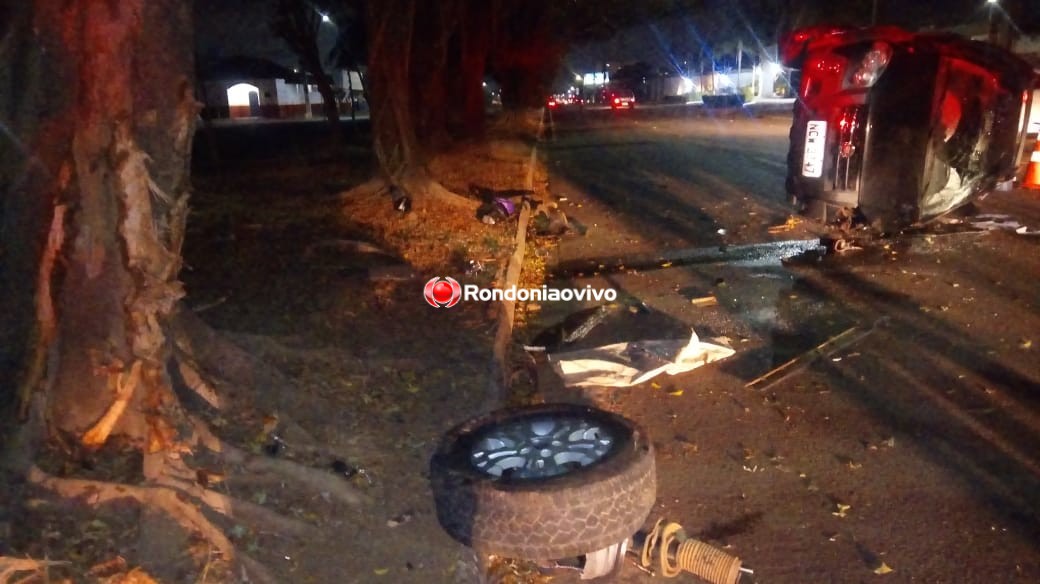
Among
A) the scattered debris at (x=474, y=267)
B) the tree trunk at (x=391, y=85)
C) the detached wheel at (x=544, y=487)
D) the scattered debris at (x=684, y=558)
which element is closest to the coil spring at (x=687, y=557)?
the scattered debris at (x=684, y=558)

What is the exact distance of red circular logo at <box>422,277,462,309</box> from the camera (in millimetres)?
7895

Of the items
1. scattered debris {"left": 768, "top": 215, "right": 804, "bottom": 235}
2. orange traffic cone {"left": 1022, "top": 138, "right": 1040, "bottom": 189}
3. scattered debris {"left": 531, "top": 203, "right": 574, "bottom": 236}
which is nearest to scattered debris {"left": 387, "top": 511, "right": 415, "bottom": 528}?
scattered debris {"left": 531, "top": 203, "right": 574, "bottom": 236}

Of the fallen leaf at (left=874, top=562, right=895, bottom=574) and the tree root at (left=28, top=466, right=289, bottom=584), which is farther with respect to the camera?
the fallen leaf at (left=874, top=562, right=895, bottom=574)

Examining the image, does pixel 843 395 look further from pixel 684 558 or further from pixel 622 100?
pixel 622 100

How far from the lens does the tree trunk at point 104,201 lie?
12.2 ft

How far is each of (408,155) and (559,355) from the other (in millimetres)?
7382

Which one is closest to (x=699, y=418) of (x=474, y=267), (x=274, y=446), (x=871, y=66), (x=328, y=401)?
(x=328, y=401)

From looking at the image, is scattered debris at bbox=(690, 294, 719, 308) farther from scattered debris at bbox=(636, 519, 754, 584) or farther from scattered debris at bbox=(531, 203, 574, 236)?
scattered debris at bbox=(636, 519, 754, 584)

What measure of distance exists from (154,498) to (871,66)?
7.98 metres

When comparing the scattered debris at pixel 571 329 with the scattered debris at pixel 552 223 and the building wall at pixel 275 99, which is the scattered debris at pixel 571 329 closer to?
the scattered debris at pixel 552 223

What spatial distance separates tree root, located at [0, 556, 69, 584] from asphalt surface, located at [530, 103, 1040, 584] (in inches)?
93.3

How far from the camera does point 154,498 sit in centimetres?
367

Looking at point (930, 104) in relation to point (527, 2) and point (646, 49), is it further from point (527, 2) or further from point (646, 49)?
point (646, 49)

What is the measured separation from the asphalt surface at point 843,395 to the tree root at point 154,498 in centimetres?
173
